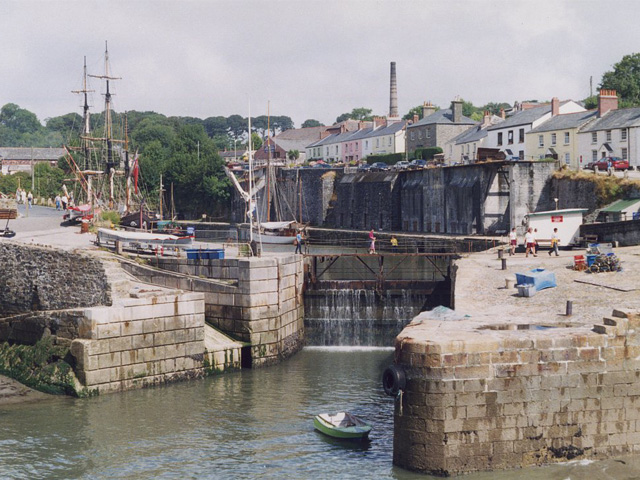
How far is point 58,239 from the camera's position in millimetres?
47062

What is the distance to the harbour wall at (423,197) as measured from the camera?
64.1m

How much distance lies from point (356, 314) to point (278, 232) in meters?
36.8

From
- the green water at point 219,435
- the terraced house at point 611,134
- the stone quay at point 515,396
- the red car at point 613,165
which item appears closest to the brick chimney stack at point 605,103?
the terraced house at point 611,134

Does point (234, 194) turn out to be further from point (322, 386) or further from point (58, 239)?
point (322, 386)

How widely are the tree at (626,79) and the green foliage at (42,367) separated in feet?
283

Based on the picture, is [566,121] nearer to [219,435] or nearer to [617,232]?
[617,232]

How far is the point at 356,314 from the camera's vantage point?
4253cm

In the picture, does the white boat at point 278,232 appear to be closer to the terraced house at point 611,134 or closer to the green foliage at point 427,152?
the terraced house at point 611,134

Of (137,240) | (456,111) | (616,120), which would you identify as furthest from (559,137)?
(137,240)

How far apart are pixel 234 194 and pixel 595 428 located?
99474 millimetres

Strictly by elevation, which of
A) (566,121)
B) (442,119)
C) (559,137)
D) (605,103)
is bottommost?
(559,137)

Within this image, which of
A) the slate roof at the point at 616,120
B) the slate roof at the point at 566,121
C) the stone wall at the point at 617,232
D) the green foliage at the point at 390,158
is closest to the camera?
the stone wall at the point at 617,232

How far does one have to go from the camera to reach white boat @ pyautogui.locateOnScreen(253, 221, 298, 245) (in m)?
74.1

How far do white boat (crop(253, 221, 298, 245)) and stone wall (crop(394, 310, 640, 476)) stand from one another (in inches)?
1999
